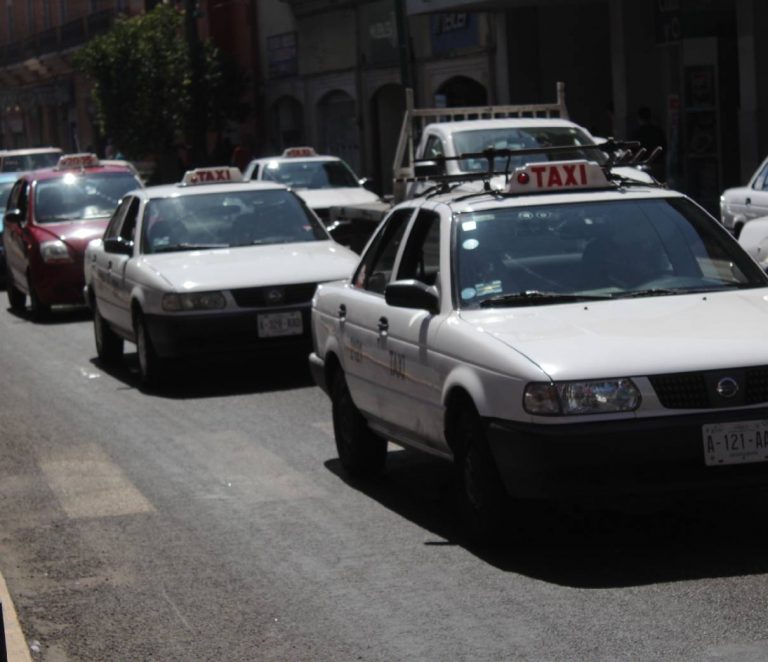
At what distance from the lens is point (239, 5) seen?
4800 centimetres

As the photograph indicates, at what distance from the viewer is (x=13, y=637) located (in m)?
6.53

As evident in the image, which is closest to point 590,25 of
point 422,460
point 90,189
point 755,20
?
point 755,20

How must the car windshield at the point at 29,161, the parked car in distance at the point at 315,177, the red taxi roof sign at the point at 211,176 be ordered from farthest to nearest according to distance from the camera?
the car windshield at the point at 29,161, the parked car in distance at the point at 315,177, the red taxi roof sign at the point at 211,176

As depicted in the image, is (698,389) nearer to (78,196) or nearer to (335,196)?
(78,196)

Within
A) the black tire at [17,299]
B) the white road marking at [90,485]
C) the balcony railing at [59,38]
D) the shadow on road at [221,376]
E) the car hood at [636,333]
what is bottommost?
the black tire at [17,299]

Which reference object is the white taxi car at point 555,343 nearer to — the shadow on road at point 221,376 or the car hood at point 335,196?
the shadow on road at point 221,376

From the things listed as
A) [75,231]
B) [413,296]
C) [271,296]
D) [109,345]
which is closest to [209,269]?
[271,296]

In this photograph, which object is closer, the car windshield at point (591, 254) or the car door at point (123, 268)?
the car windshield at point (591, 254)

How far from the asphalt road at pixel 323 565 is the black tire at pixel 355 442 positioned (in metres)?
0.12

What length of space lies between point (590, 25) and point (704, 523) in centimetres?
A: 2628

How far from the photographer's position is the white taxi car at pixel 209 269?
44.6 ft

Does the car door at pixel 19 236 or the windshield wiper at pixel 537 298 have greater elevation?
the windshield wiper at pixel 537 298

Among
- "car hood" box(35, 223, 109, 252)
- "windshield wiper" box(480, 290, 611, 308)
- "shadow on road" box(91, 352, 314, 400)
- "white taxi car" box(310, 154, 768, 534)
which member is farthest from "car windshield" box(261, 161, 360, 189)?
"windshield wiper" box(480, 290, 611, 308)

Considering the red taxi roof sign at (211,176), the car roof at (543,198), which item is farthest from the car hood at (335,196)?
the car roof at (543,198)
